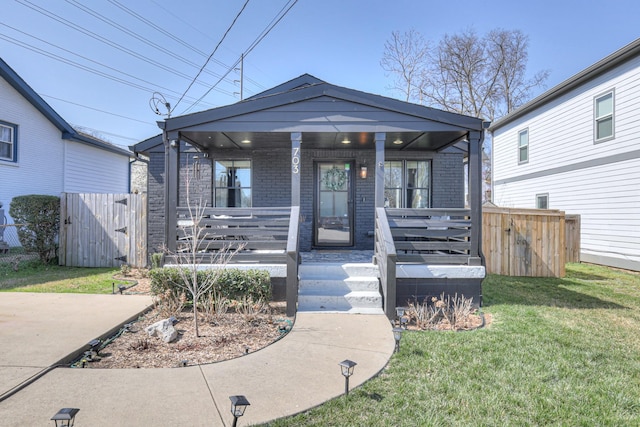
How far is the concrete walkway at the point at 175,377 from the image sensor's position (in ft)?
8.04

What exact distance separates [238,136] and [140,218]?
344 centimetres

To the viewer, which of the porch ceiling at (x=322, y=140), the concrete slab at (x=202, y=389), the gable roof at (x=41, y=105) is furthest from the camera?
the gable roof at (x=41, y=105)

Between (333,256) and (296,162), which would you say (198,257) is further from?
(333,256)

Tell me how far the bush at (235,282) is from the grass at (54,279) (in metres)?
1.91

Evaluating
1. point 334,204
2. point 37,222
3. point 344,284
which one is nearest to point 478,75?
point 334,204

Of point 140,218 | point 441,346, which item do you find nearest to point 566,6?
point 441,346

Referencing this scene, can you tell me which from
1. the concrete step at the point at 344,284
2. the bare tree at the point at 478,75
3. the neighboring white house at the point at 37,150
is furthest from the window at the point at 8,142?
the bare tree at the point at 478,75

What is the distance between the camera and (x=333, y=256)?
7105 mm

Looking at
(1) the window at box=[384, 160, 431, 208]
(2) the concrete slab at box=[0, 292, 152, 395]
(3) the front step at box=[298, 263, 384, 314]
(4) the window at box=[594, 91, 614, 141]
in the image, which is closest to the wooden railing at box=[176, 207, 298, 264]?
(3) the front step at box=[298, 263, 384, 314]

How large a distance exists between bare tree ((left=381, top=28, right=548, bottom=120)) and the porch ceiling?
1453 cm

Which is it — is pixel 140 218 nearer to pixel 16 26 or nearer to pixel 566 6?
pixel 16 26

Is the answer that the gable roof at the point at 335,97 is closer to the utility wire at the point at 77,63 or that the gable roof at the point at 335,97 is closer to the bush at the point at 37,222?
the bush at the point at 37,222

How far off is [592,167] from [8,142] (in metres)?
18.0

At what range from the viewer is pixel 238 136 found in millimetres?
6766
